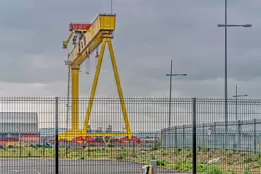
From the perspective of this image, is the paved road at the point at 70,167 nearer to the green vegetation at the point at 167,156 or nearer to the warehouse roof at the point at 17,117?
the green vegetation at the point at 167,156

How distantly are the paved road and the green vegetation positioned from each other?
9.1 inches

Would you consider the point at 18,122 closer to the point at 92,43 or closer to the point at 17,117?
the point at 17,117

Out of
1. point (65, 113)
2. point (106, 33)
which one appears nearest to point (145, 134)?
point (65, 113)

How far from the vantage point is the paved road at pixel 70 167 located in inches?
822

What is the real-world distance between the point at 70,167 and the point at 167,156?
16.6 ft

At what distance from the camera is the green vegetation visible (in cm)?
2091

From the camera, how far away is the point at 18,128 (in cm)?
1864

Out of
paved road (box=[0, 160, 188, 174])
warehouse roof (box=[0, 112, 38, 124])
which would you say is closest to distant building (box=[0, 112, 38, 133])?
warehouse roof (box=[0, 112, 38, 124])

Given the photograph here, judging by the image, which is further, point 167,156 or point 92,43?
point 92,43

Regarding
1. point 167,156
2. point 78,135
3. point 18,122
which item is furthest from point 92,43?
point 18,122

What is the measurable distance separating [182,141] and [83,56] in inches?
1553

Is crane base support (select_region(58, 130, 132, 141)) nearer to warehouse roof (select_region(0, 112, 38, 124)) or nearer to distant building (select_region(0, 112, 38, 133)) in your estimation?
distant building (select_region(0, 112, 38, 133))

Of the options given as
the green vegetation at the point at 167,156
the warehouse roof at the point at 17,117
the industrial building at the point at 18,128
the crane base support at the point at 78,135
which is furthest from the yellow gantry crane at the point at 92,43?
the warehouse roof at the point at 17,117

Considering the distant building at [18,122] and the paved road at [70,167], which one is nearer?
the distant building at [18,122]
